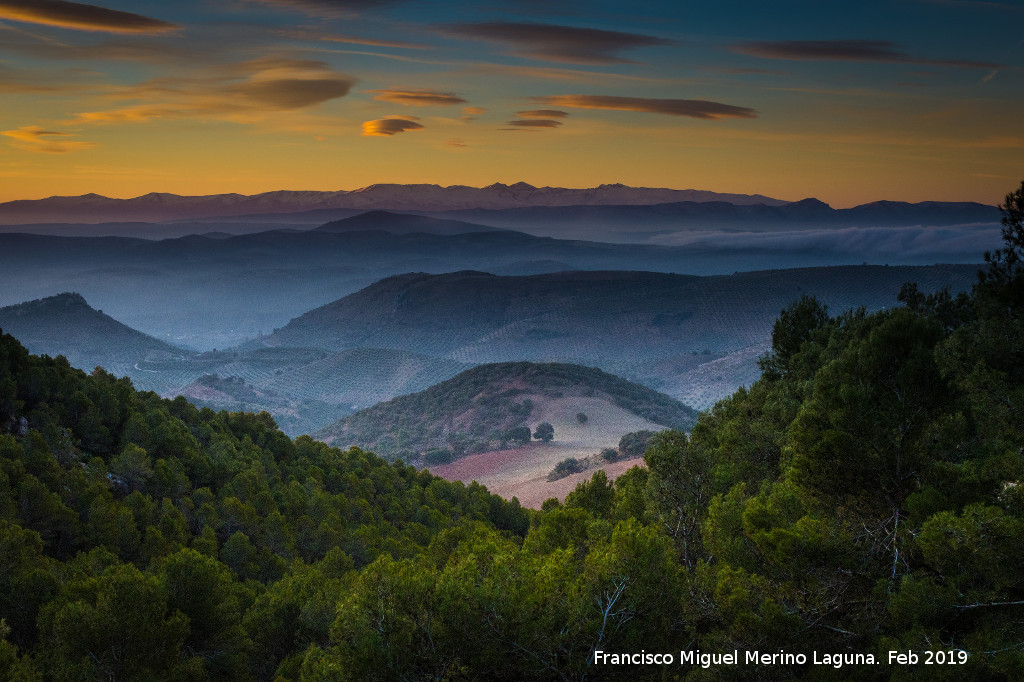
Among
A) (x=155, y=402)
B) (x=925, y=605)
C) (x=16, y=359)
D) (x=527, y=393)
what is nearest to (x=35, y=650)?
(x=925, y=605)

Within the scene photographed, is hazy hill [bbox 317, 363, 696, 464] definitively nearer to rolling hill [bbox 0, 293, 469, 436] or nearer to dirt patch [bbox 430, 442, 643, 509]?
dirt patch [bbox 430, 442, 643, 509]

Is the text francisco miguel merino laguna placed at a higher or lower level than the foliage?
higher

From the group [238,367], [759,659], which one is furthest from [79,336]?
[759,659]

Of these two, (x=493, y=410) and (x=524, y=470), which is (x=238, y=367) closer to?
(x=493, y=410)

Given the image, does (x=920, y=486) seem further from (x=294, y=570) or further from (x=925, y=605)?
(x=294, y=570)

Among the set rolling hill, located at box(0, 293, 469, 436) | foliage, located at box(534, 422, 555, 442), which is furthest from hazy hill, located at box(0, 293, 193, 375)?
foliage, located at box(534, 422, 555, 442)

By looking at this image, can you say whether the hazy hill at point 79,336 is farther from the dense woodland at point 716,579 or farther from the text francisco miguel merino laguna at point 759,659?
the text francisco miguel merino laguna at point 759,659
